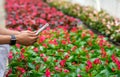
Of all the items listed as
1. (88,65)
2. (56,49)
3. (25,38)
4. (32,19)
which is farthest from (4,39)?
(32,19)

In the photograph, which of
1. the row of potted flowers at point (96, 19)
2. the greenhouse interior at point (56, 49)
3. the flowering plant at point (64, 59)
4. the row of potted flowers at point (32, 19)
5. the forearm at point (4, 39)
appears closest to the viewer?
the forearm at point (4, 39)

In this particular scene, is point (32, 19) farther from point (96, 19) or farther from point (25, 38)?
point (25, 38)

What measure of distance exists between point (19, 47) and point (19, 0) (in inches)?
281

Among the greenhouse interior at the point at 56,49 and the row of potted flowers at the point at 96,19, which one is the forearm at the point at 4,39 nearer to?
the greenhouse interior at the point at 56,49

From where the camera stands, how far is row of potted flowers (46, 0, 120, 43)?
8062mm

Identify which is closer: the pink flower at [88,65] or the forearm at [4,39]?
the forearm at [4,39]

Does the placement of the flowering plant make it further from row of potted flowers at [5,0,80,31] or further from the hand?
row of potted flowers at [5,0,80,31]

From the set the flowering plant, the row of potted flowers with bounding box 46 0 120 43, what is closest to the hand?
the flowering plant

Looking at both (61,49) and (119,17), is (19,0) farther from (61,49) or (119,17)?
(61,49)

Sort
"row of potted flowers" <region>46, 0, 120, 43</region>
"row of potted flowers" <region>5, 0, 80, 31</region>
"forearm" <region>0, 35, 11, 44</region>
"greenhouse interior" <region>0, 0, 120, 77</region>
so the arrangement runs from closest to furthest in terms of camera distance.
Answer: "forearm" <region>0, 35, 11, 44</region> → "greenhouse interior" <region>0, 0, 120, 77</region> → "row of potted flowers" <region>5, 0, 80, 31</region> → "row of potted flowers" <region>46, 0, 120, 43</region>

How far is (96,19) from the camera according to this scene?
30.9 feet

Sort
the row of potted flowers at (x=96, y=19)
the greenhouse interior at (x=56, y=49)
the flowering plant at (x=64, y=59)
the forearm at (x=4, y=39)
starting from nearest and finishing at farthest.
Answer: the forearm at (x=4, y=39)
the greenhouse interior at (x=56, y=49)
the flowering plant at (x=64, y=59)
the row of potted flowers at (x=96, y=19)

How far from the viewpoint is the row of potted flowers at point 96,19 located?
806 centimetres

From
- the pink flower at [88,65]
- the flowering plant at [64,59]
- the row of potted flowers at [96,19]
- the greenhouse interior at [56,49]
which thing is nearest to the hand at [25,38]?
the greenhouse interior at [56,49]
